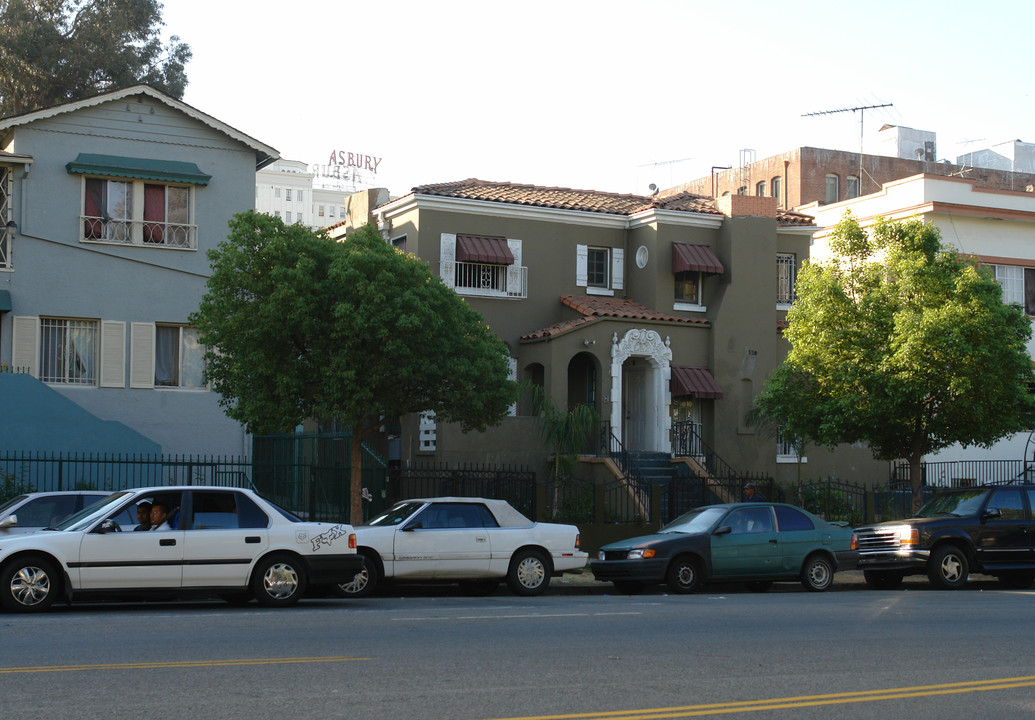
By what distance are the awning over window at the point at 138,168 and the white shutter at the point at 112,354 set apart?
3.32 m

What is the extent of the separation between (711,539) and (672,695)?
9.38 metres

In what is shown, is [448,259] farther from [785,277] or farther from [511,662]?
[511,662]

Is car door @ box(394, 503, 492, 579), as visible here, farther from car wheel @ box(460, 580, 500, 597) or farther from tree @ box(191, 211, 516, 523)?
tree @ box(191, 211, 516, 523)

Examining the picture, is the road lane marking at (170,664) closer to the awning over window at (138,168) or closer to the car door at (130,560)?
the car door at (130,560)

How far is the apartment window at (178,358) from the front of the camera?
25781mm

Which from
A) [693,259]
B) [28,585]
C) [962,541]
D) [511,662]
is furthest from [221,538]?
[693,259]

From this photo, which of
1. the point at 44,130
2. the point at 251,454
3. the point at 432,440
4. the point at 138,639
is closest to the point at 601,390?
the point at 432,440

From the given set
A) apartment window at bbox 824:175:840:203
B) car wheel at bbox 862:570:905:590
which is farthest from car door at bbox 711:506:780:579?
apartment window at bbox 824:175:840:203

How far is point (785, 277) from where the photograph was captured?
3195cm

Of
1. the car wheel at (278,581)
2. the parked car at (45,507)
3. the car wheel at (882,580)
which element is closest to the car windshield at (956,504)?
the car wheel at (882,580)

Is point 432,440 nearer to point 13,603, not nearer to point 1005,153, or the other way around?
point 13,603

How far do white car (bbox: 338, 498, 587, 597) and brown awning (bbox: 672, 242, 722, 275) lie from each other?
45.4ft

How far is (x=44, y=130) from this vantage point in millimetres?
24953

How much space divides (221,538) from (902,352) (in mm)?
13594
